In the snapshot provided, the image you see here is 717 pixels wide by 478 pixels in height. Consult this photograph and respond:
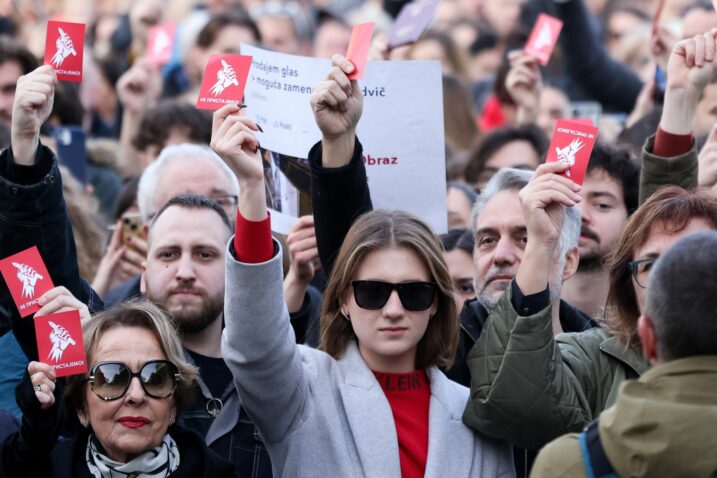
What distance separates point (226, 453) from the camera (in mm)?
4422

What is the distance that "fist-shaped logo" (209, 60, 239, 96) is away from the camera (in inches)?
169

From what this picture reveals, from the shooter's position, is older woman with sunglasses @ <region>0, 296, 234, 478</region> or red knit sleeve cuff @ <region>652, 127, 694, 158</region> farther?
red knit sleeve cuff @ <region>652, 127, 694, 158</region>

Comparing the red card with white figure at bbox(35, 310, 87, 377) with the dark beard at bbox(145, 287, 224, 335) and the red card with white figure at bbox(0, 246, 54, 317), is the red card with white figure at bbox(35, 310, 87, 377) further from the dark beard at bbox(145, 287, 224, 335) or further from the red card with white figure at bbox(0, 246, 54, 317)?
the dark beard at bbox(145, 287, 224, 335)

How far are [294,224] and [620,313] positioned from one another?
1439mm

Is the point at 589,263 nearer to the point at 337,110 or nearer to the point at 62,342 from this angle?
the point at 337,110

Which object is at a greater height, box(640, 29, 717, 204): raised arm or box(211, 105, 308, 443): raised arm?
box(640, 29, 717, 204): raised arm

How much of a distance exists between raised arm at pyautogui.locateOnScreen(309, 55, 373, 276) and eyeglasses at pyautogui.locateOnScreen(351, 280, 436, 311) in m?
0.44

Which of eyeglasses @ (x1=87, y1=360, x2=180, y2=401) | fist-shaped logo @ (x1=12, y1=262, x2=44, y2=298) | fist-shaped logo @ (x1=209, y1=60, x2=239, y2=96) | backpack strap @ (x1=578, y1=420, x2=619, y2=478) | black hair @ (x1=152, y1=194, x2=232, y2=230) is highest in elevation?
fist-shaped logo @ (x1=209, y1=60, x2=239, y2=96)

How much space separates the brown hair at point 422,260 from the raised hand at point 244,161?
38 centimetres

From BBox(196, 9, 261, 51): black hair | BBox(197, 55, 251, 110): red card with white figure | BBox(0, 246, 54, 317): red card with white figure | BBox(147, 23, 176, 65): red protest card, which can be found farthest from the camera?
BBox(196, 9, 261, 51): black hair

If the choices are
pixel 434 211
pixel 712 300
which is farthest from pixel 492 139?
pixel 712 300

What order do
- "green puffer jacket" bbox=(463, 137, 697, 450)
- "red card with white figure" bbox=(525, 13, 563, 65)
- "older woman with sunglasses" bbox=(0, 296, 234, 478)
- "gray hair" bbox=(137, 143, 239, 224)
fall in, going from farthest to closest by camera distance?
"red card with white figure" bbox=(525, 13, 563, 65)
"gray hair" bbox=(137, 143, 239, 224)
"older woman with sunglasses" bbox=(0, 296, 234, 478)
"green puffer jacket" bbox=(463, 137, 697, 450)

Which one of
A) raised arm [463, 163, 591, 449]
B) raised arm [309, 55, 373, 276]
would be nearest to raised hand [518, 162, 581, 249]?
raised arm [463, 163, 591, 449]

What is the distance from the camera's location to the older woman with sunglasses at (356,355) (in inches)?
153
